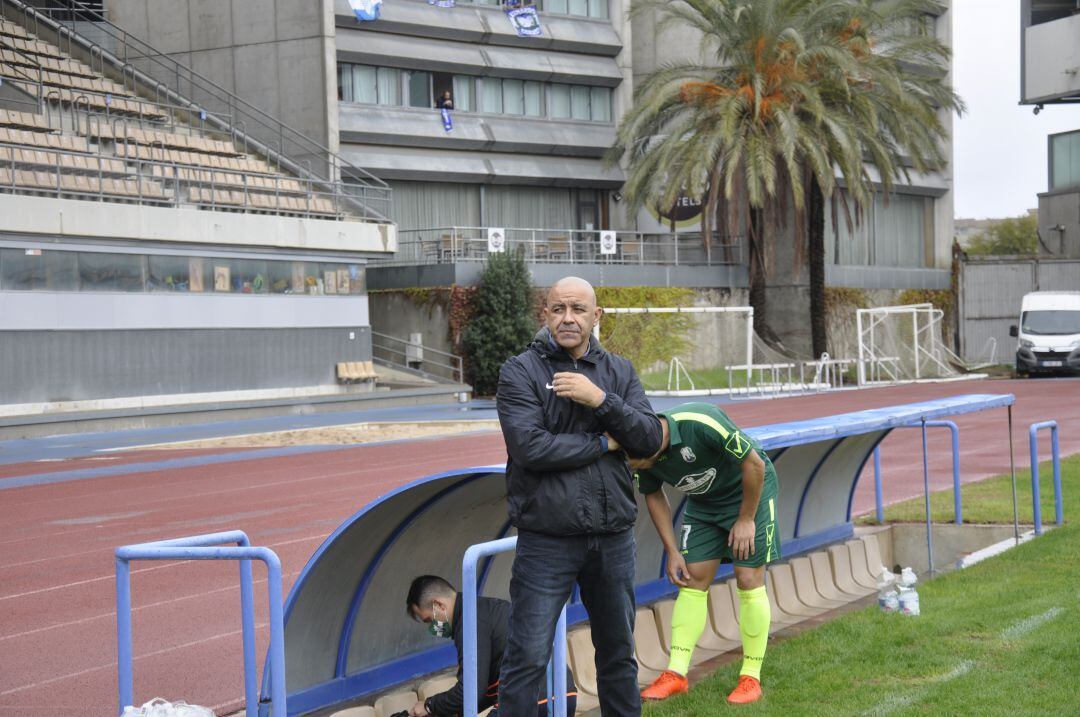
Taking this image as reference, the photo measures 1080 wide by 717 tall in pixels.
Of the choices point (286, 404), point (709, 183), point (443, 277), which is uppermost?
point (709, 183)

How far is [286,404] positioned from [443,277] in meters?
9.01

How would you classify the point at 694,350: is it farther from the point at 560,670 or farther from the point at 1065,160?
the point at 560,670

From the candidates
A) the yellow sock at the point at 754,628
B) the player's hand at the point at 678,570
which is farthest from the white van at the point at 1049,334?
the player's hand at the point at 678,570

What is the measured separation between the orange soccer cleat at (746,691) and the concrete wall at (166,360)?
25711mm

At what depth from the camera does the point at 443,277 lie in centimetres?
4197

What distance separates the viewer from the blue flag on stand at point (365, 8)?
45.7 m

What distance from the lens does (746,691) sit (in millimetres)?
6902

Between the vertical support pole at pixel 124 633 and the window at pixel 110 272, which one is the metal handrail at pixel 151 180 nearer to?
the window at pixel 110 272

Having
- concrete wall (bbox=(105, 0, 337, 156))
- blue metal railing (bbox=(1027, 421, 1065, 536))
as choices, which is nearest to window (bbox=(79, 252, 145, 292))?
concrete wall (bbox=(105, 0, 337, 156))

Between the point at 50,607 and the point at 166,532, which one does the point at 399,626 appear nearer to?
the point at 50,607

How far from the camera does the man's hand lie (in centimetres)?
504

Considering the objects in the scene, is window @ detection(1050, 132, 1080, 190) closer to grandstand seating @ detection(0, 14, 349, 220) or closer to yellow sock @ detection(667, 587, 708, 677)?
grandstand seating @ detection(0, 14, 349, 220)

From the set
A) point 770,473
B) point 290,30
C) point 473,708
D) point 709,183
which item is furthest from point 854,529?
point 290,30

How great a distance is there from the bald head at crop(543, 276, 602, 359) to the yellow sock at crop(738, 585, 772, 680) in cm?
247
